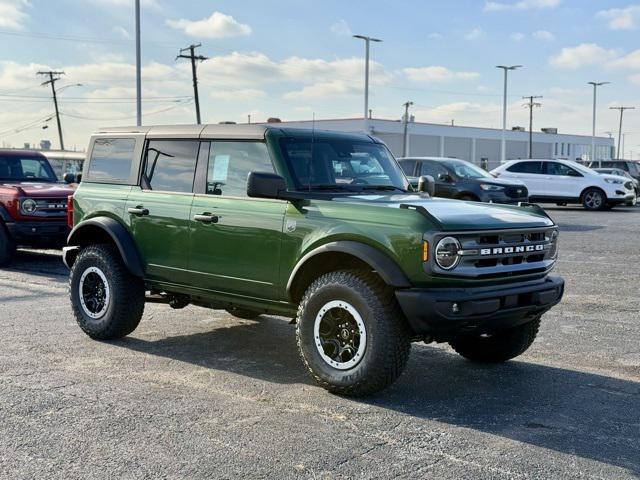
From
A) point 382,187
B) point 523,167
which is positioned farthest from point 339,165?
point 523,167

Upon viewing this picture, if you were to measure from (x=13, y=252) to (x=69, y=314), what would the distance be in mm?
4600

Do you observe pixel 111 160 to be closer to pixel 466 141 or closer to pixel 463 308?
pixel 463 308

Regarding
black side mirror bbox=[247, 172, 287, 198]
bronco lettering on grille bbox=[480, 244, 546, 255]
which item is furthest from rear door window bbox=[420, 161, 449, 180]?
black side mirror bbox=[247, 172, 287, 198]

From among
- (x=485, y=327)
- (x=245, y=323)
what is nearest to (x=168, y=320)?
(x=245, y=323)

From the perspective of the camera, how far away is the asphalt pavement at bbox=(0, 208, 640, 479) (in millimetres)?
4160

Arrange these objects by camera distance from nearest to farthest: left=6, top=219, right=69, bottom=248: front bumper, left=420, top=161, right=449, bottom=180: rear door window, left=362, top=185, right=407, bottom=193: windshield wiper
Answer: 1. left=362, top=185, right=407, bottom=193: windshield wiper
2. left=6, top=219, right=69, bottom=248: front bumper
3. left=420, top=161, right=449, bottom=180: rear door window

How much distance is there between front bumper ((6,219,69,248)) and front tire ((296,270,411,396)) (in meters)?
7.81

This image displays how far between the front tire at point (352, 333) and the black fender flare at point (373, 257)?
173 millimetres

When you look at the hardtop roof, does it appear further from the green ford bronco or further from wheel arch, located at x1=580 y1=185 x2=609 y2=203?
wheel arch, located at x1=580 y1=185 x2=609 y2=203

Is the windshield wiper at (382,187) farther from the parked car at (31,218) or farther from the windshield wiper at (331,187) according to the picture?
the parked car at (31,218)

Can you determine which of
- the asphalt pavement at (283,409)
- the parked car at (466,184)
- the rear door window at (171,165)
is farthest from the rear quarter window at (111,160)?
the parked car at (466,184)

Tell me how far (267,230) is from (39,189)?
311 inches

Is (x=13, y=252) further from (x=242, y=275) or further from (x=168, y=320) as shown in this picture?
(x=242, y=275)

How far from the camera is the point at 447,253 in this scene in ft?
16.4
